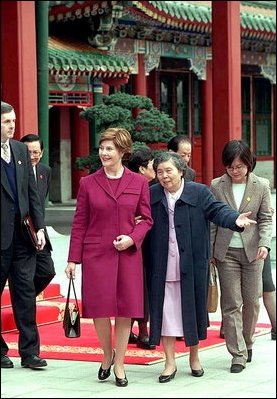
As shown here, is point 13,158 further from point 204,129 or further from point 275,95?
point 275,95

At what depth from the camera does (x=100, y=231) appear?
7.17m

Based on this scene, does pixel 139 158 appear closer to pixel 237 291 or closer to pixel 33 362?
pixel 237 291

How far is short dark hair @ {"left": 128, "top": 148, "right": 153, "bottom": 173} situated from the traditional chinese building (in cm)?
444

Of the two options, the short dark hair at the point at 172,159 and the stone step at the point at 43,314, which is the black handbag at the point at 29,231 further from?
the stone step at the point at 43,314

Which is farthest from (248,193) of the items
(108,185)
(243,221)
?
(108,185)

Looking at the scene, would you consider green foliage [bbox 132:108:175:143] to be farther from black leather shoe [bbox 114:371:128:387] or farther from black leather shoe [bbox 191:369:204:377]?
black leather shoe [bbox 114:371:128:387]

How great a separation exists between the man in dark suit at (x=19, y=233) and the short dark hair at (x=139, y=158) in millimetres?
1274

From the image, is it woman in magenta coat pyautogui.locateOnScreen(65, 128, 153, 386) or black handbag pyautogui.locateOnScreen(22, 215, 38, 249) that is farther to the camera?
black handbag pyautogui.locateOnScreen(22, 215, 38, 249)

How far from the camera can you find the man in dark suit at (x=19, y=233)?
7.26 meters

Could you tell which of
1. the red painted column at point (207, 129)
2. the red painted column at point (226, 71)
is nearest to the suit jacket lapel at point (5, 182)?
the red painted column at point (226, 71)

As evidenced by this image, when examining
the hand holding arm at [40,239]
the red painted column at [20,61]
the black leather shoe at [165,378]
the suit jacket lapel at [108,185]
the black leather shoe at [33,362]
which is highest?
the red painted column at [20,61]

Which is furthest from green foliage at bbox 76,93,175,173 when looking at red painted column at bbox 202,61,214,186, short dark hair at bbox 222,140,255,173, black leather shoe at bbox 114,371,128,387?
red painted column at bbox 202,61,214,186

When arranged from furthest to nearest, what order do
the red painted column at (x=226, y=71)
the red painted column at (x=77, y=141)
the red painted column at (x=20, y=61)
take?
the red painted column at (x=77, y=141) < the red painted column at (x=226, y=71) < the red painted column at (x=20, y=61)

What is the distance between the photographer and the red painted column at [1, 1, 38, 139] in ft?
41.9
